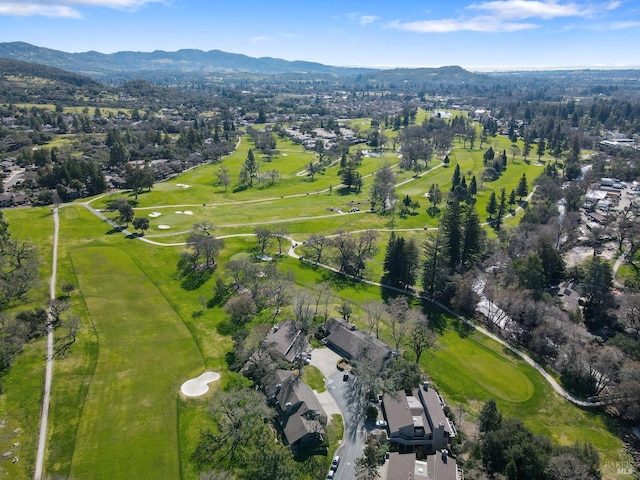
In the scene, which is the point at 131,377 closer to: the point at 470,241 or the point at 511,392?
the point at 511,392

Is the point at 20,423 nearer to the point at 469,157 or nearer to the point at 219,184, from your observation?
the point at 219,184

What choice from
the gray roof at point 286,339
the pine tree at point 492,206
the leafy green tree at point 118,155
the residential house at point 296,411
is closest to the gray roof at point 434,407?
the residential house at point 296,411

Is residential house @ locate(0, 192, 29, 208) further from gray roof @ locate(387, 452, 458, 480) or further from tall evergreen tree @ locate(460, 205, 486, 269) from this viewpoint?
gray roof @ locate(387, 452, 458, 480)

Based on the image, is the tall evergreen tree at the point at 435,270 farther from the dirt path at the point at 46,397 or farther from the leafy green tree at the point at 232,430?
the dirt path at the point at 46,397

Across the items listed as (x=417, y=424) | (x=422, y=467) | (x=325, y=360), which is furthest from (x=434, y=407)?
(x=325, y=360)

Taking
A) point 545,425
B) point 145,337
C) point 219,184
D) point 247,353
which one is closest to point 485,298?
point 545,425

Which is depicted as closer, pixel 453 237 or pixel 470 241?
pixel 453 237
